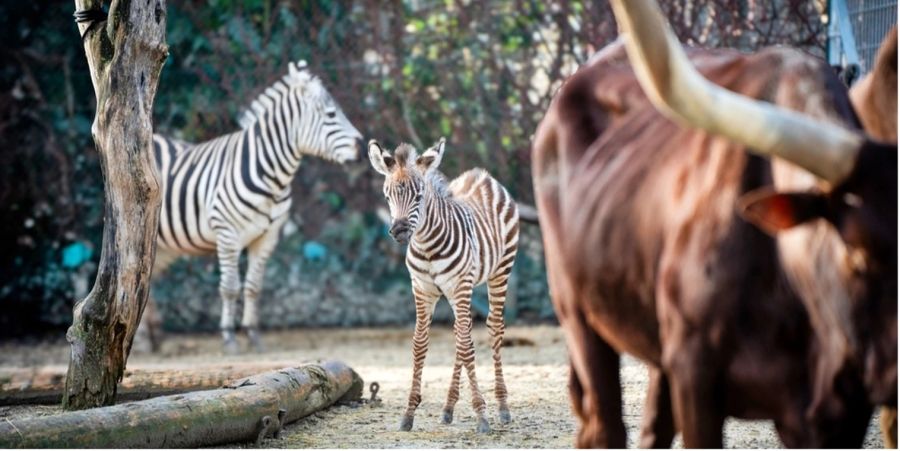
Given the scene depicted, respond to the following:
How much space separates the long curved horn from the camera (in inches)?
113

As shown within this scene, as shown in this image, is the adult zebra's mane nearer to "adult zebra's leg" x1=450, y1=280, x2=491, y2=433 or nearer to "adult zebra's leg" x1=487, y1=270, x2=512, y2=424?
"adult zebra's leg" x1=487, y1=270, x2=512, y2=424

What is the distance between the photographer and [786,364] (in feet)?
10.3

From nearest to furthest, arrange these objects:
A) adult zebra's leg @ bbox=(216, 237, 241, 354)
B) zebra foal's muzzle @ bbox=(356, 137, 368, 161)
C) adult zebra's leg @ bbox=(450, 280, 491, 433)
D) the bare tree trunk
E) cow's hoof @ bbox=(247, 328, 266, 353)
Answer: the bare tree trunk → adult zebra's leg @ bbox=(450, 280, 491, 433) → zebra foal's muzzle @ bbox=(356, 137, 368, 161) → cow's hoof @ bbox=(247, 328, 266, 353) → adult zebra's leg @ bbox=(216, 237, 241, 354)

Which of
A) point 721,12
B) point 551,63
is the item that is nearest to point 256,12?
point 551,63

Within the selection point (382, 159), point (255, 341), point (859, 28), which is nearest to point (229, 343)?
point (255, 341)

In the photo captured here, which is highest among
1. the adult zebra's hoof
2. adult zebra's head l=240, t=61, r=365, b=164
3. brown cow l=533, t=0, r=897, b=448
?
adult zebra's head l=240, t=61, r=365, b=164

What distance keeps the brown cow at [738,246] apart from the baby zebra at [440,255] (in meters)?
3.34

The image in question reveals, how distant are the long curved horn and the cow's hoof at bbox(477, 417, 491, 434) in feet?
14.0

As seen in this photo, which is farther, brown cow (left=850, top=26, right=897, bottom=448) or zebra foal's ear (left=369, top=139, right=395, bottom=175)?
zebra foal's ear (left=369, top=139, right=395, bottom=175)

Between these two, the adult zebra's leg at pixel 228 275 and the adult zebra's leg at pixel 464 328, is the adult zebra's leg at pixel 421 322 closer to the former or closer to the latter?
the adult zebra's leg at pixel 464 328

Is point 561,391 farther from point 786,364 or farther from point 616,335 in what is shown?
point 786,364

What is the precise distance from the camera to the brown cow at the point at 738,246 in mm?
2904

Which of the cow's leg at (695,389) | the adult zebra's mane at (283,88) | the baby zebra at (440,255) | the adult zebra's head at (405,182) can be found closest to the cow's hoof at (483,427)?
the baby zebra at (440,255)

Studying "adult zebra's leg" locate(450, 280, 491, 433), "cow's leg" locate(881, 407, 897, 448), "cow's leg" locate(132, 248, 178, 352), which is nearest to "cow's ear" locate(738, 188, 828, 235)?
"cow's leg" locate(881, 407, 897, 448)
